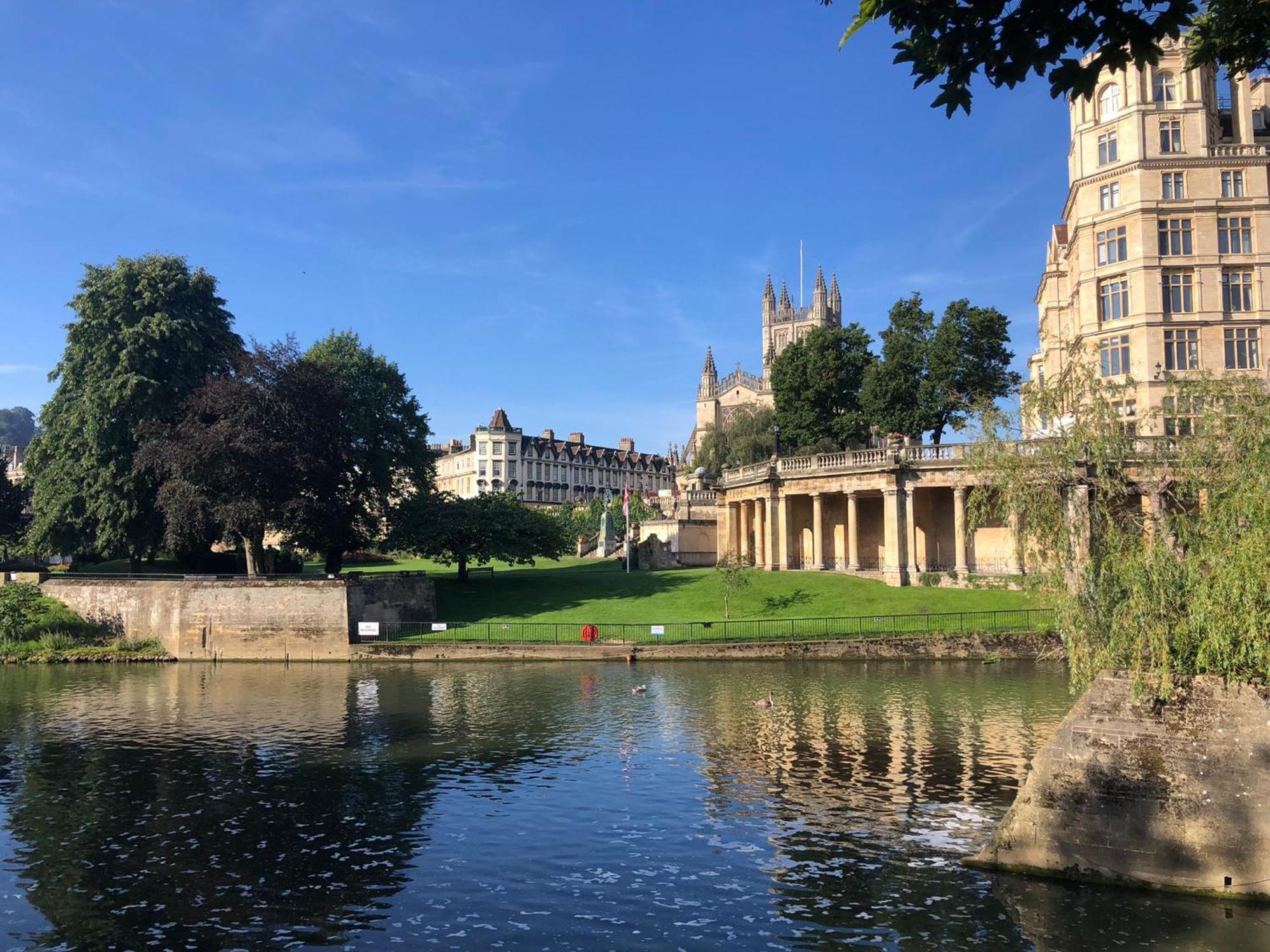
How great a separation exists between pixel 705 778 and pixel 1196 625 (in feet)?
37.8

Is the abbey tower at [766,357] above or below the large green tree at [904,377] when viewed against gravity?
above

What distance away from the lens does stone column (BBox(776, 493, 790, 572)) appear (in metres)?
62.8

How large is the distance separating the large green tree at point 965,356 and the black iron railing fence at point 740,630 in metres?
20.7

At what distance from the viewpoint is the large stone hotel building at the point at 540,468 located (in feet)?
532

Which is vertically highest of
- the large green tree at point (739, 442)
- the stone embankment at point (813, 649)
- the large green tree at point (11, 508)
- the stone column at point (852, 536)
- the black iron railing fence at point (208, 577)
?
the large green tree at point (739, 442)

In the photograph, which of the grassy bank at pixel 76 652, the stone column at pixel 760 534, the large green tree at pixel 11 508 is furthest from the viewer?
the large green tree at pixel 11 508

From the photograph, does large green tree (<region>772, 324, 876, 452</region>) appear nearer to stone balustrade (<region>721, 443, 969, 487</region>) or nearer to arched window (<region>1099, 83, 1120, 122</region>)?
stone balustrade (<region>721, 443, 969, 487</region>)

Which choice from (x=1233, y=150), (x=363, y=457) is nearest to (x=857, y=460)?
(x=1233, y=150)

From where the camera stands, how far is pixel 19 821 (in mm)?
20391

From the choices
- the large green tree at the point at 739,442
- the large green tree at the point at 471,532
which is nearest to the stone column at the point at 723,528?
the large green tree at the point at 739,442

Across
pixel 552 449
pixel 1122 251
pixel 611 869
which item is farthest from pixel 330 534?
pixel 552 449

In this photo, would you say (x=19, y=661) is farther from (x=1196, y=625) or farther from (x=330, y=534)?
(x=1196, y=625)

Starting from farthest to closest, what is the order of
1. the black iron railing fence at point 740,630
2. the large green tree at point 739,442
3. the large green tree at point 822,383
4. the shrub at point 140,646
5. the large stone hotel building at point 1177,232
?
the large green tree at point 739,442 < the large green tree at point 822,383 < the large stone hotel building at point 1177,232 < the shrub at point 140,646 < the black iron railing fence at point 740,630

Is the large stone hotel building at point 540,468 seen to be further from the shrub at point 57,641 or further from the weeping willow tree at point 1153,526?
the weeping willow tree at point 1153,526
